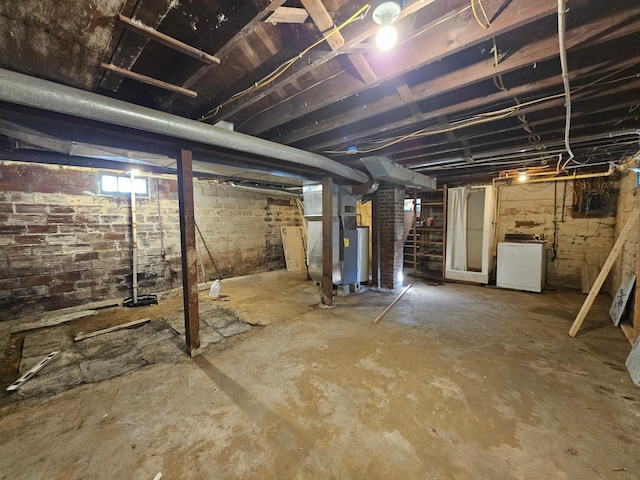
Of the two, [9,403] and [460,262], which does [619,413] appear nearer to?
[460,262]

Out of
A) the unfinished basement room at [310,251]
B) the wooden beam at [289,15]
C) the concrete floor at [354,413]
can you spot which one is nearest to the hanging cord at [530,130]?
the unfinished basement room at [310,251]

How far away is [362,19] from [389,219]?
3.71 meters

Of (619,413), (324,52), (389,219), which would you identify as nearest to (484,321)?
(619,413)

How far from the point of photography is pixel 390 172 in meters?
3.73

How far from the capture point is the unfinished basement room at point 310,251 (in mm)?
1339

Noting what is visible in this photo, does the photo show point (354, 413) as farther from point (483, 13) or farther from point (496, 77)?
point (496, 77)

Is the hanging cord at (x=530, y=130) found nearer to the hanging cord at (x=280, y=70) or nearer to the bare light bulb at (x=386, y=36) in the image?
the bare light bulb at (x=386, y=36)

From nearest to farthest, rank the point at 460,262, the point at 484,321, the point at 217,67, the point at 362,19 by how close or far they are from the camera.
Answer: the point at 362,19 < the point at 217,67 < the point at 484,321 < the point at 460,262

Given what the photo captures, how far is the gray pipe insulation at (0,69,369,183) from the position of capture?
1393 mm

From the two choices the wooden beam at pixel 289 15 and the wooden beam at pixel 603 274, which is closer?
the wooden beam at pixel 289 15

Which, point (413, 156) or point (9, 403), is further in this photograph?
point (413, 156)

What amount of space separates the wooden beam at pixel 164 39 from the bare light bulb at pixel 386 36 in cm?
93

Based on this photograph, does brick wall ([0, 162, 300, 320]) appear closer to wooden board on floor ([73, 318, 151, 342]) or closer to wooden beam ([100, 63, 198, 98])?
wooden board on floor ([73, 318, 151, 342])

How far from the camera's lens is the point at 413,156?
11.9 feet
